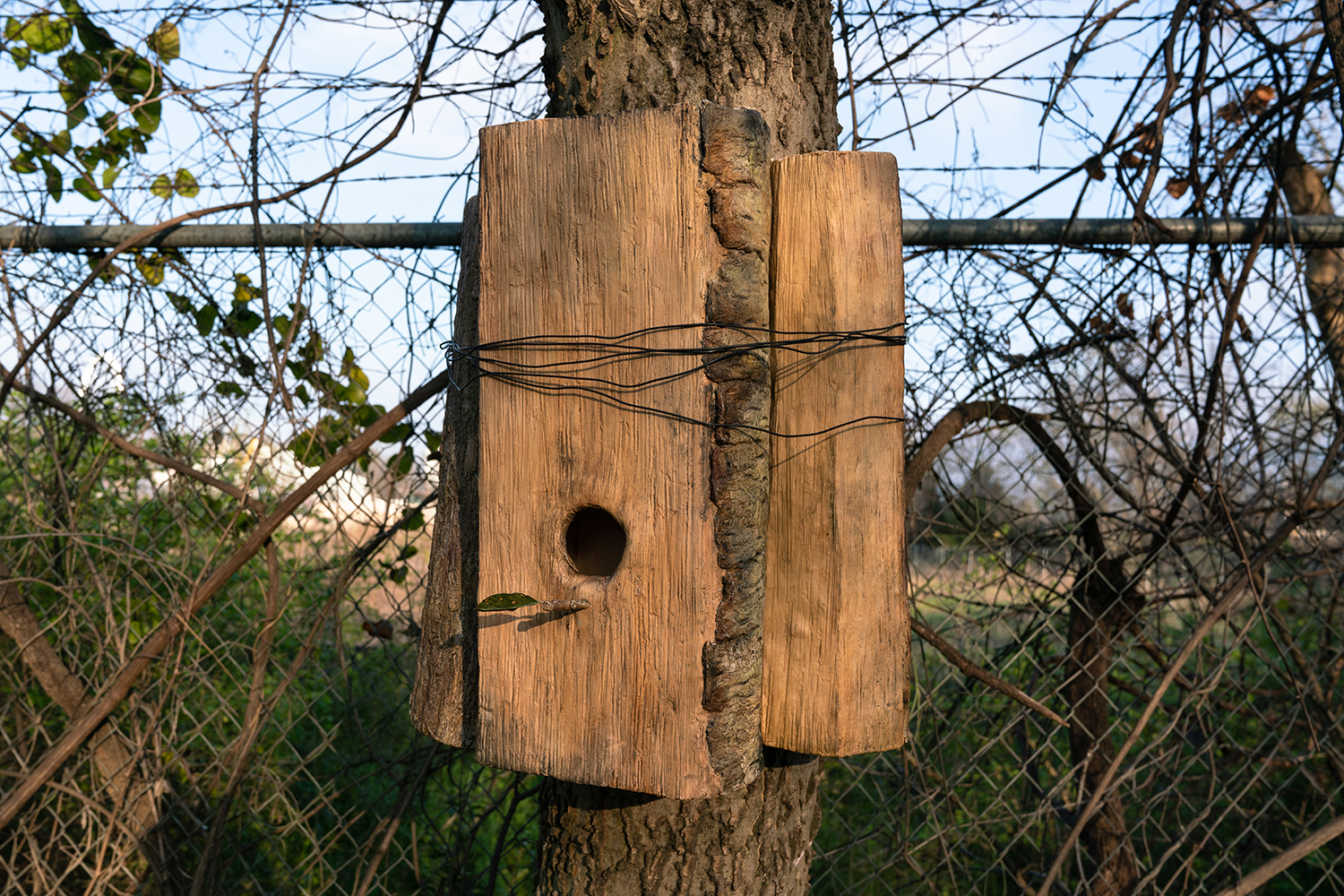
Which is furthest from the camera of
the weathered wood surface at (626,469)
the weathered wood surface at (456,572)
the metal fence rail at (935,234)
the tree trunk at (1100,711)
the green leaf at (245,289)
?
the tree trunk at (1100,711)

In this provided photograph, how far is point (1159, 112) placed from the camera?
1936mm

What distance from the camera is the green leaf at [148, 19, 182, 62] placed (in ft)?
6.94

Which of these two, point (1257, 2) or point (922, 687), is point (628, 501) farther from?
point (1257, 2)

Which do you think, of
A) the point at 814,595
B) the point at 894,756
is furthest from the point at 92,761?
the point at 894,756

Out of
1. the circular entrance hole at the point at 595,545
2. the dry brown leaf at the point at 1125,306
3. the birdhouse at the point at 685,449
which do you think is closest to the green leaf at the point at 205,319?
the birdhouse at the point at 685,449

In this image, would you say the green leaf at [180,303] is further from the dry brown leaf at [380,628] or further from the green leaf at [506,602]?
the green leaf at [506,602]

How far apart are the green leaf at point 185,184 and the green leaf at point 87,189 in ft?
0.60

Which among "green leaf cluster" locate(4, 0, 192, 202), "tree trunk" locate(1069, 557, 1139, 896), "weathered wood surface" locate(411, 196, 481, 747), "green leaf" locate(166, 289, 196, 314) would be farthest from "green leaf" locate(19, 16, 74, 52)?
"tree trunk" locate(1069, 557, 1139, 896)

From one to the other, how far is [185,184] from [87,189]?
23cm

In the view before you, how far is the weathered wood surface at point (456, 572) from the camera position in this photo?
135 centimetres

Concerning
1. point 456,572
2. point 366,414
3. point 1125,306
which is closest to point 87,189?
point 366,414

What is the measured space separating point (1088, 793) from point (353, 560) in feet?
6.98

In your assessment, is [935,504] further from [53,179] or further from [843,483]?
[53,179]

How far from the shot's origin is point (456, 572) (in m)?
1.40
